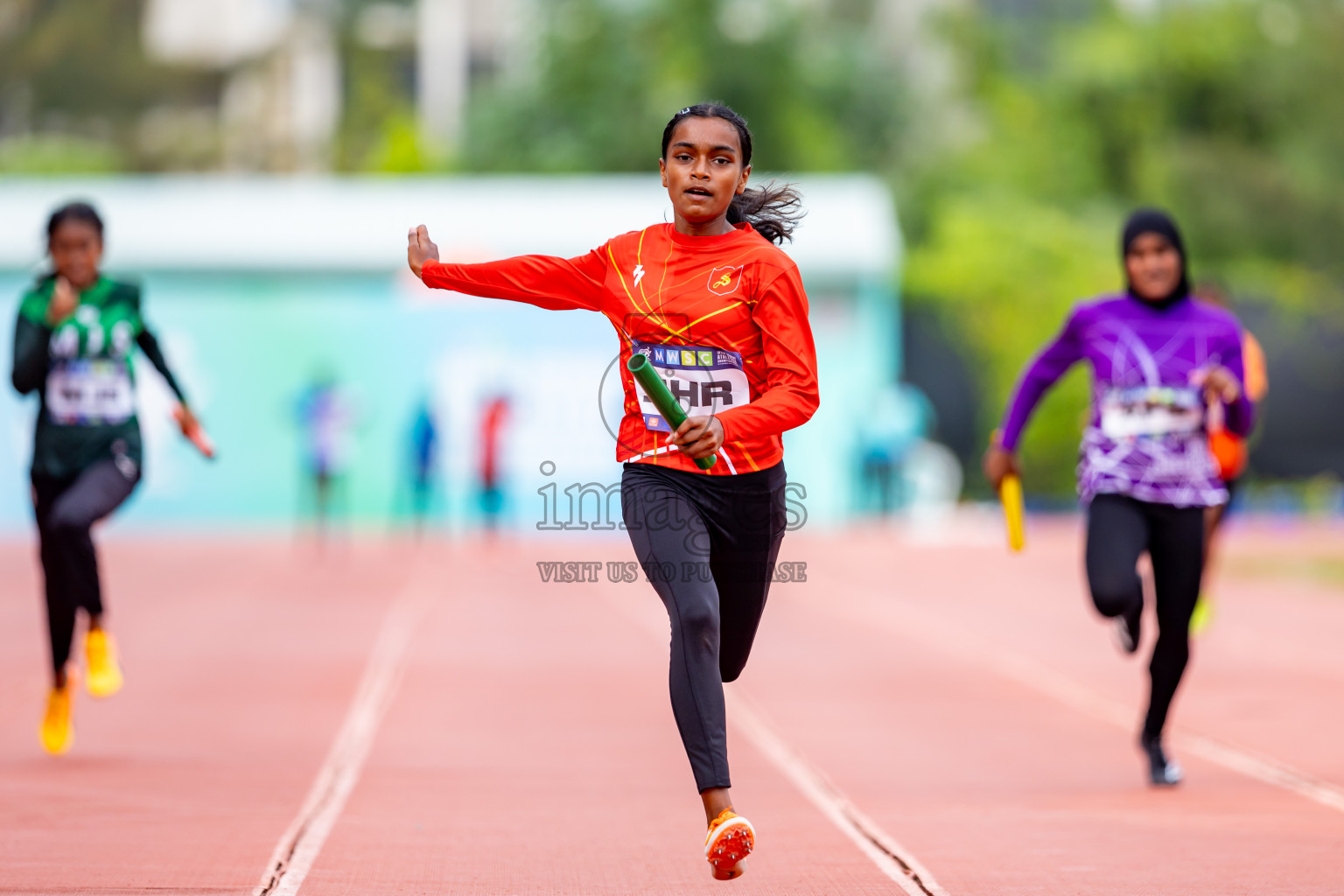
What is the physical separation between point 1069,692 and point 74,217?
19.7ft

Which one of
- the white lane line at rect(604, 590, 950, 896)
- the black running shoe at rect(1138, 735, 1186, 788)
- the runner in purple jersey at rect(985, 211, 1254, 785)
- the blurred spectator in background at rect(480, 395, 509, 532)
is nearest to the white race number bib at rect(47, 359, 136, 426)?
the white lane line at rect(604, 590, 950, 896)

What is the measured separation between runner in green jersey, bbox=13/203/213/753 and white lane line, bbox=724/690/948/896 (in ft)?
9.27

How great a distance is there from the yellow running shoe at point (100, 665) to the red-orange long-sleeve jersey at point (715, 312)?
3300mm

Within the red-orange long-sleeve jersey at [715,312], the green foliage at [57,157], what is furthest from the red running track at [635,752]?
the green foliage at [57,157]

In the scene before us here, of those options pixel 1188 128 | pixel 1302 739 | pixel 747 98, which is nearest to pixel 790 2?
pixel 747 98

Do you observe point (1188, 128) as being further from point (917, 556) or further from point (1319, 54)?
point (917, 556)

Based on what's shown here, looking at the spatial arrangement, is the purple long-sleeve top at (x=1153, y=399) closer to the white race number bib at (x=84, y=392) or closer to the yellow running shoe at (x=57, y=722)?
the white race number bib at (x=84, y=392)

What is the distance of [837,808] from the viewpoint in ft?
24.2

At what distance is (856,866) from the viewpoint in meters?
6.09

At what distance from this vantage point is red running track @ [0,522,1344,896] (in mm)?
6074

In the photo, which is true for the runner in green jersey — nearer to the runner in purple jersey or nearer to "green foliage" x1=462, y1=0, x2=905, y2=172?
the runner in purple jersey

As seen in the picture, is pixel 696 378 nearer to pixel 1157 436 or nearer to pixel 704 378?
pixel 704 378

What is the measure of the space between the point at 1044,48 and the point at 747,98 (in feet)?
59.3

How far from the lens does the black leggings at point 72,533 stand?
26.9 ft
